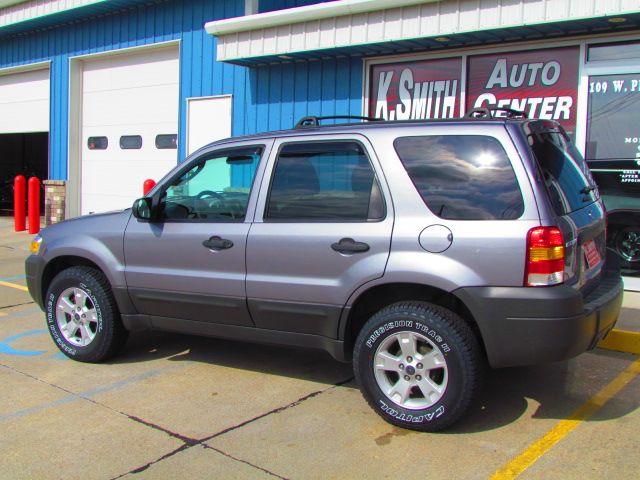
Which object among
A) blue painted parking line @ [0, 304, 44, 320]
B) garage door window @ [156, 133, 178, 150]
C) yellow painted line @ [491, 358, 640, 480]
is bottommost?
blue painted parking line @ [0, 304, 44, 320]

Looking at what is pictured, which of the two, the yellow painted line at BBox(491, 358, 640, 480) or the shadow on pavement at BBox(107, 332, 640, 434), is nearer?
the yellow painted line at BBox(491, 358, 640, 480)

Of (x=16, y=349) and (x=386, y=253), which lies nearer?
(x=386, y=253)

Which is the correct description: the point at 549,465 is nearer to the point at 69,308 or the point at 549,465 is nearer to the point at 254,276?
the point at 254,276

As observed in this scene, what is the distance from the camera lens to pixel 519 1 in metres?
6.98

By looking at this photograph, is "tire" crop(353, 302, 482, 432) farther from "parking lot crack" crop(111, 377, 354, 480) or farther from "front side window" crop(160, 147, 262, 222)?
"front side window" crop(160, 147, 262, 222)

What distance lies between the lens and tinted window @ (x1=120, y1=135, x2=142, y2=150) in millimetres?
12305

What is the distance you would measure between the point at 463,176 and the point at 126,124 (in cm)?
1024

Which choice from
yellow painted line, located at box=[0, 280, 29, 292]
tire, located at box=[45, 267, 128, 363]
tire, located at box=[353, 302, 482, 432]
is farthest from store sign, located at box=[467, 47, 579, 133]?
Answer: yellow painted line, located at box=[0, 280, 29, 292]

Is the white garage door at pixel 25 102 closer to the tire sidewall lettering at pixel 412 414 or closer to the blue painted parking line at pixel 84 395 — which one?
the blue painted parking line at pixel 84 395

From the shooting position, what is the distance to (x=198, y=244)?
4.44 m

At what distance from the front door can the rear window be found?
1.87 m

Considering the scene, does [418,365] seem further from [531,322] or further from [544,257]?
[544,257]

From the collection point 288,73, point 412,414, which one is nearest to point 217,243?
point 412,414

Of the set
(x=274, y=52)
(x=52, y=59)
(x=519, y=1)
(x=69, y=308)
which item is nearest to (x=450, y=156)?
(x=69, y=308)
